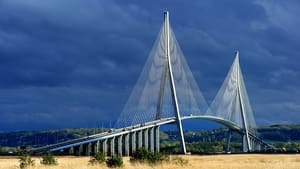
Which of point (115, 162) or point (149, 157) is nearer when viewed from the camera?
point (115, 162)

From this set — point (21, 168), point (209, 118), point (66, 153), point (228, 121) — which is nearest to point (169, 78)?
point (66, 153)

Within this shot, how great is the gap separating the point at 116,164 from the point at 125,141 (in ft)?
193

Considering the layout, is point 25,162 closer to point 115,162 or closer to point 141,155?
point 115,162

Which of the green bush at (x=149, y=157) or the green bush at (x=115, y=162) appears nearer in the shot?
the green bush at (x=115, y=162)

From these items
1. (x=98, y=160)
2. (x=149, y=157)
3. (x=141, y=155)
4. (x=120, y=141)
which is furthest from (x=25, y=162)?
(x=120, y=141)

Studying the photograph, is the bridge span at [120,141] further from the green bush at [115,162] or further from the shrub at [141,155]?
the green bush at [115,162]

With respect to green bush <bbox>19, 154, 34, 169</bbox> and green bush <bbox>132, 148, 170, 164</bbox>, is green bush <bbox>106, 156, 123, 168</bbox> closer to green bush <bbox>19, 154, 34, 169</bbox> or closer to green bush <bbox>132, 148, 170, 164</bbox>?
green bush <bbox>132, 148, 170, 164</bbox>

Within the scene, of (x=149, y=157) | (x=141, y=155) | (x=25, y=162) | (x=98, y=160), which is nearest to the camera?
(x=25, y=162)

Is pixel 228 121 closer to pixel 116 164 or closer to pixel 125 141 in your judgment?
pixel 125 141

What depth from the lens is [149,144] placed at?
A: 109 metres

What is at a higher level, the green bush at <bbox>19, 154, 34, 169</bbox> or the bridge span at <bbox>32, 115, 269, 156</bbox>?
the bridge span at <bbox>32, 115, 269, 156</bbox>

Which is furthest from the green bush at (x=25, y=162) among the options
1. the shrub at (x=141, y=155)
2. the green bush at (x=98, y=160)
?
the shrub at (x=141, y=155)

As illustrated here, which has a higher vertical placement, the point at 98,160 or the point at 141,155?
the point at 141,155

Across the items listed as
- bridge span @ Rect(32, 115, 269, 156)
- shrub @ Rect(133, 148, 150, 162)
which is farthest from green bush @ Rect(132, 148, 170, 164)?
bridge span @ Rect(32, 115, 269, 156)
